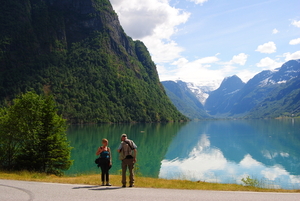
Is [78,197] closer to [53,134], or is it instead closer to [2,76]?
[53,134]

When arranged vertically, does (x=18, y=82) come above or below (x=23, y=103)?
above

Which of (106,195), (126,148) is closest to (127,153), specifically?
(126,148)

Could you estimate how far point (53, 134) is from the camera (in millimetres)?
27344

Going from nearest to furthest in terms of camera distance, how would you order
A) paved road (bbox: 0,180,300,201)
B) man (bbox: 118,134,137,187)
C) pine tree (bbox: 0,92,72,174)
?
paved road (bbox: 0,180,300,201) < man (bbox: 118,134,137,187) < pine tree (bbox: 0,92,72,174)

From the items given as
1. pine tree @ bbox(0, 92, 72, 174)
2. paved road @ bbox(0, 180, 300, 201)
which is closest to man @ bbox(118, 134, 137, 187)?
paved road @ bbox(0, 180, 300, 201)

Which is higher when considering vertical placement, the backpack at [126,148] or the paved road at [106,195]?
the backpack at [126,148]

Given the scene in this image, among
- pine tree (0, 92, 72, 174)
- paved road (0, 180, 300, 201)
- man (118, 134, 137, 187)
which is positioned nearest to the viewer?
paved road (0, 180, 300, 201)

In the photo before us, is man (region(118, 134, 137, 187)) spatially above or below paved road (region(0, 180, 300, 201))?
above

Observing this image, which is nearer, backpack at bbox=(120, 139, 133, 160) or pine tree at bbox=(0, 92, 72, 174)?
backpack at bbox=(120, 139, 133, 160)

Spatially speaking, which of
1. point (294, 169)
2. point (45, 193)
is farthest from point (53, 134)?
point (294, 169)

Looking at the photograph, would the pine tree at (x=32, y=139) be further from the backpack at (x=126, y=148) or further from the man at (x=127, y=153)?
the backpack at (x=126, y=148)

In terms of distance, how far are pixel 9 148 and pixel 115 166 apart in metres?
18.1

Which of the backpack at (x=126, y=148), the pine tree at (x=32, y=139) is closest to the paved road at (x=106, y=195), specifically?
the backpack at (x=126, y=148)

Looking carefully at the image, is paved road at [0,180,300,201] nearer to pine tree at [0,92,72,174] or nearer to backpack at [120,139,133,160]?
backpack at [120,139,133,160]
